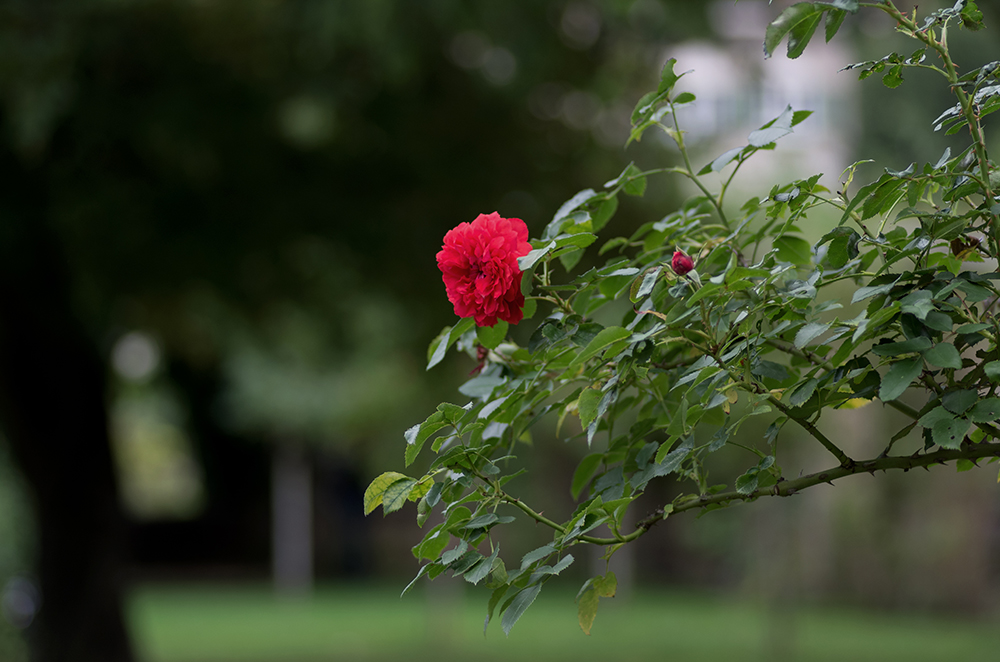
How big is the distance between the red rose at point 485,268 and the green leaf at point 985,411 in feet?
1.51

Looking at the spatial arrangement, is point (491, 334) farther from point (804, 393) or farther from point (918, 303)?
point (918, 303)

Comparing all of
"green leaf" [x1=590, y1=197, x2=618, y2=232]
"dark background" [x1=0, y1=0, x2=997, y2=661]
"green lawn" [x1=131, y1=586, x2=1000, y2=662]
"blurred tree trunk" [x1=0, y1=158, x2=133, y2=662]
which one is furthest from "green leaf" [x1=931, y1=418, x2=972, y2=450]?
"green lawn" [x1=131, y1=586, x2=1000, y2=662]

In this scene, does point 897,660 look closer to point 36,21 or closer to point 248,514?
point 36,21

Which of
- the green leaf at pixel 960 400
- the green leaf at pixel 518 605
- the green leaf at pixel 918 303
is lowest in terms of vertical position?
the green leaf at pixel 518 605

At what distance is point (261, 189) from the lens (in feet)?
14.6

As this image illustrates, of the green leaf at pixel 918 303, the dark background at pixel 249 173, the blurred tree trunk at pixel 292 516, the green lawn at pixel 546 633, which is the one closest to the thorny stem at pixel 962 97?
the green leaf at pixel 918 303

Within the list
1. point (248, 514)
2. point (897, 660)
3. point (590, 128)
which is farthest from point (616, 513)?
point (248, 514)

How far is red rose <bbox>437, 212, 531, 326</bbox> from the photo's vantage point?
1.02 m

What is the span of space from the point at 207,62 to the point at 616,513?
3599mm

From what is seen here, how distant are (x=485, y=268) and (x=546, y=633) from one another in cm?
784

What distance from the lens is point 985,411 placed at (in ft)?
2.88

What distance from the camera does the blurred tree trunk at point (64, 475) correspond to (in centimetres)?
512

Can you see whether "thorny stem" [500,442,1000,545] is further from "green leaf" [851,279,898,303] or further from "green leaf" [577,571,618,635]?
"green leaf" [851,279,898,303]

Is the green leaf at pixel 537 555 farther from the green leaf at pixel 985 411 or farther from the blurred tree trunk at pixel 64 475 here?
the blurred tree trunk at pixel 64 475
